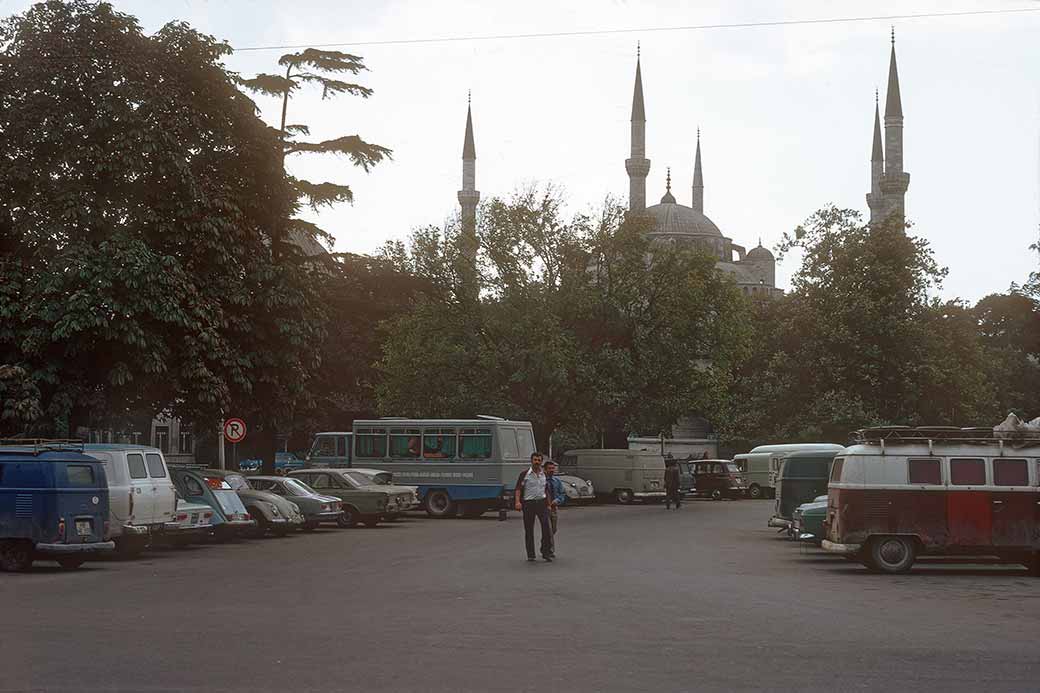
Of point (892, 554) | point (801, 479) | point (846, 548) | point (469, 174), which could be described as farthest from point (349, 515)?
point (469, 174)

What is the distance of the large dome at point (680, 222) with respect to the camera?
469ft

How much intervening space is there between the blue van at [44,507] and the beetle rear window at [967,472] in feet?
41.0

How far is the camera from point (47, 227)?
2873 cm

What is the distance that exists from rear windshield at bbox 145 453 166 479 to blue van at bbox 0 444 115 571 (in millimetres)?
3128

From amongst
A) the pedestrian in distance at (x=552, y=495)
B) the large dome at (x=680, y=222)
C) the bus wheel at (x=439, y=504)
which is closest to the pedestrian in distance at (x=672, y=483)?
the bus wheel at (x=439, y=504)

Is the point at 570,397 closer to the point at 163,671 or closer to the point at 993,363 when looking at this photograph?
the point at 993,363

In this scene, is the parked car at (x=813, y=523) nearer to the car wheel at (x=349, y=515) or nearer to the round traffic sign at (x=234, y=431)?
the car wheel at (x=349, y=515)

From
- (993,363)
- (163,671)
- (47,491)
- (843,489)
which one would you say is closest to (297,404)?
(47,491)

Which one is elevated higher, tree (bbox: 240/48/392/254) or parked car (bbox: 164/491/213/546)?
tree (bbox: 240/48/392/254)

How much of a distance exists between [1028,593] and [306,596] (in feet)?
29.1

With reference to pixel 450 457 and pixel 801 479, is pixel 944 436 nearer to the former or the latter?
pixel 801 479

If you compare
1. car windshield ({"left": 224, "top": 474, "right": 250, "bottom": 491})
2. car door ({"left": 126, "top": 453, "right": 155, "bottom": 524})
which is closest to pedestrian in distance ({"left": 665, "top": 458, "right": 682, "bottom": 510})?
car windshield ({"left": 224, "top": 474, "right": 250, "bottom": 491})

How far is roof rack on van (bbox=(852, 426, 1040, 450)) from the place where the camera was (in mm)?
20766

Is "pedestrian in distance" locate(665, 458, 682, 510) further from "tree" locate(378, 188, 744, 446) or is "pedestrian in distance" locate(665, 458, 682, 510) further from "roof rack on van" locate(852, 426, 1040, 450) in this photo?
"roof rack on van" locate(852, 426, 1040, 450)
